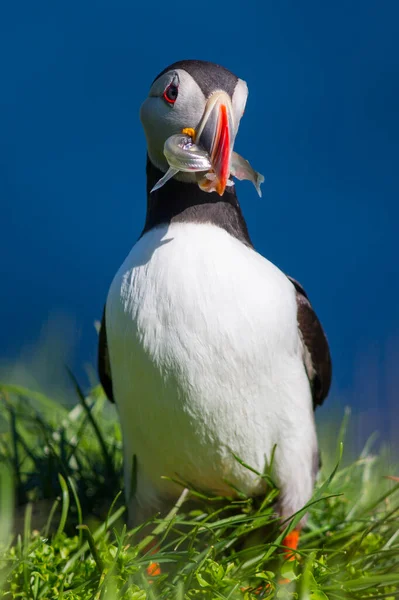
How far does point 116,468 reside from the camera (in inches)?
157

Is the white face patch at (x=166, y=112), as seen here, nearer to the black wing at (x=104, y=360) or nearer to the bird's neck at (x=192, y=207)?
the bird's neck at (x=192, y=207)

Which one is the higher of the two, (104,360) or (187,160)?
(187,160)

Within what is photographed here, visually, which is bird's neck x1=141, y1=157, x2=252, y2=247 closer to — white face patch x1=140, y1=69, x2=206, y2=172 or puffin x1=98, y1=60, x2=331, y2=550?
puffin x1=98, y1=60, x2=331, y2=550

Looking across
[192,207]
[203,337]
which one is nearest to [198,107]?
[192,207]

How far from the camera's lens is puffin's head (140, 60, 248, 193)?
285 cm

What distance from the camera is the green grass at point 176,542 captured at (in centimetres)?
259

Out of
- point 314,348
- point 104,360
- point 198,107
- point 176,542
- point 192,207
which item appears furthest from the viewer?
point 104,360

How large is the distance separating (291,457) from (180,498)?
18.6 inches

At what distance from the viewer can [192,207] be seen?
10.2 feet

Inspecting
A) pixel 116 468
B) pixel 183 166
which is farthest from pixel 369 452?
pixel 183 166

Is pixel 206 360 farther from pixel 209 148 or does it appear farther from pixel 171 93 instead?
pixel 171 93

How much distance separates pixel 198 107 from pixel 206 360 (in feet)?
3.06

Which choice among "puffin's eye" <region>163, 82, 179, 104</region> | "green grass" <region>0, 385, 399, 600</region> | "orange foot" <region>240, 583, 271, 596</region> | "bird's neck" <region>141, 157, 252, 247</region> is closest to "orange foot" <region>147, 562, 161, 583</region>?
"green grass" <region>0, 385, 399, 600</region>

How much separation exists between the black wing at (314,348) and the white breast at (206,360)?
0.40 ft
